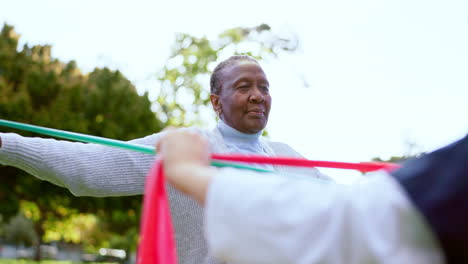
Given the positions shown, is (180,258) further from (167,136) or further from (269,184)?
(269,184)

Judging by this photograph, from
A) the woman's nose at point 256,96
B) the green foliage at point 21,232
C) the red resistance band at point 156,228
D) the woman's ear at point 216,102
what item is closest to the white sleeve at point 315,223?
the red resistance band at point 156,228

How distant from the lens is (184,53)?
70.0 ft

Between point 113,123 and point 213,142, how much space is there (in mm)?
18328

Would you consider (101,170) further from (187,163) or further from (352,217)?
(352,217)

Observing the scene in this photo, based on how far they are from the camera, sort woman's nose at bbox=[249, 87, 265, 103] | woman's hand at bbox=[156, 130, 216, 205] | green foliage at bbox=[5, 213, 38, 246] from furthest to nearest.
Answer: green foliage at bbox=[5, 213, 38, 246], woman's nose at bbox=[249, 87, 265, 103], woman's hand at bbox=[156, 130, 216, 205]

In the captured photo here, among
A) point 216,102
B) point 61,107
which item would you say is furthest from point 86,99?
point 216,102

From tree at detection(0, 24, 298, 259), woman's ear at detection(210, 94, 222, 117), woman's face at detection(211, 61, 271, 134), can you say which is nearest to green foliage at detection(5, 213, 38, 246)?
→ tree at detection(0, 24, 298, 259)

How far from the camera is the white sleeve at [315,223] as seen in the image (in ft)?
3.54

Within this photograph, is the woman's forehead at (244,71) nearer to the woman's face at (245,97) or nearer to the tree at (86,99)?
the woman's face at (245,97)

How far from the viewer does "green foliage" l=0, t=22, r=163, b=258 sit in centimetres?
1897

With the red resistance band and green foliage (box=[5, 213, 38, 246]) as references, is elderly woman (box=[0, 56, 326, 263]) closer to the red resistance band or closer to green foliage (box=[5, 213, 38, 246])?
the red resistance band

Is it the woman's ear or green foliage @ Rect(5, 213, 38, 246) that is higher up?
the woman's ear

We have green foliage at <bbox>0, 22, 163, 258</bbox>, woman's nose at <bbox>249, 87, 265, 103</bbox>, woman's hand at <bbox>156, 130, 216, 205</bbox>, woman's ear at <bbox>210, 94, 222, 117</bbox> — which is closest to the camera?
Result: woman's hand at <bbox>156, 130, 216, 205</bbox>

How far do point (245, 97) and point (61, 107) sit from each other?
17.9m
